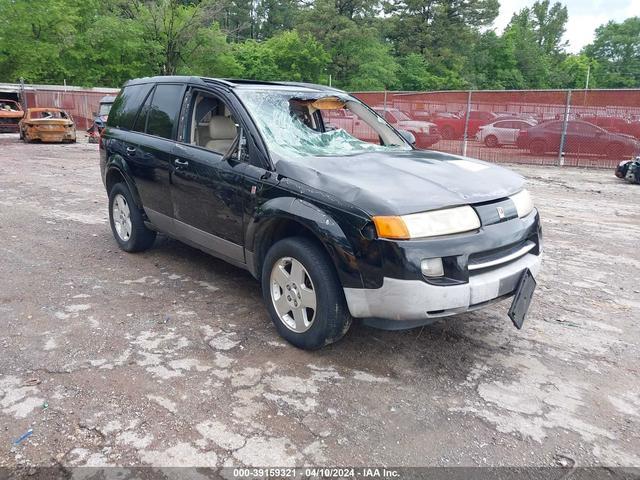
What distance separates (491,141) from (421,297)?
13531 mm

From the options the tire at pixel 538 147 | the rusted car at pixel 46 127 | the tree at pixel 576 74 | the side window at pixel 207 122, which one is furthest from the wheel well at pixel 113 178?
the tree at pixel 576 74

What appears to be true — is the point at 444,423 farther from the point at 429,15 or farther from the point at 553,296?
the point at 429,15

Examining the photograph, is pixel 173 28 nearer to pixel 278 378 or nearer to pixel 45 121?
pixel 45 121

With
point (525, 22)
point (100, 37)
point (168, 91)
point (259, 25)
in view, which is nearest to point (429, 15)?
point (259, 25)

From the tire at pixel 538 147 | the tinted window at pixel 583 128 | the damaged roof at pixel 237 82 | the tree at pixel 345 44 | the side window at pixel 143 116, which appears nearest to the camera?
the damaged roof at pixel 237 82

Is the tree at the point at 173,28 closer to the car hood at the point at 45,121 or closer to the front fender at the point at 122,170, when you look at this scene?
the car hood at the point at 45,121

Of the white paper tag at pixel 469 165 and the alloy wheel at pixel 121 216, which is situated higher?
the white paper tag at pixel 469 165

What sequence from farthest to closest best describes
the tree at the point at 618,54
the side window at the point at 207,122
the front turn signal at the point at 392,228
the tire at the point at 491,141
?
1. the tree at the point at 618,54
2. the tire at the point at 491,141
3. the side window at the point at 207,122
4. the front turn signal at the point at 392,228

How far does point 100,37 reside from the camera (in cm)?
3378

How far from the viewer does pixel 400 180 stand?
3389mm

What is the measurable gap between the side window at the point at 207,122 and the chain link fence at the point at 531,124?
12.4 metres

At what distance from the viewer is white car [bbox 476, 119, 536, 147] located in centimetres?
1497

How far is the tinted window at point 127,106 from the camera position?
5.39 metres

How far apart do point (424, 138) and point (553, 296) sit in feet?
41.1
